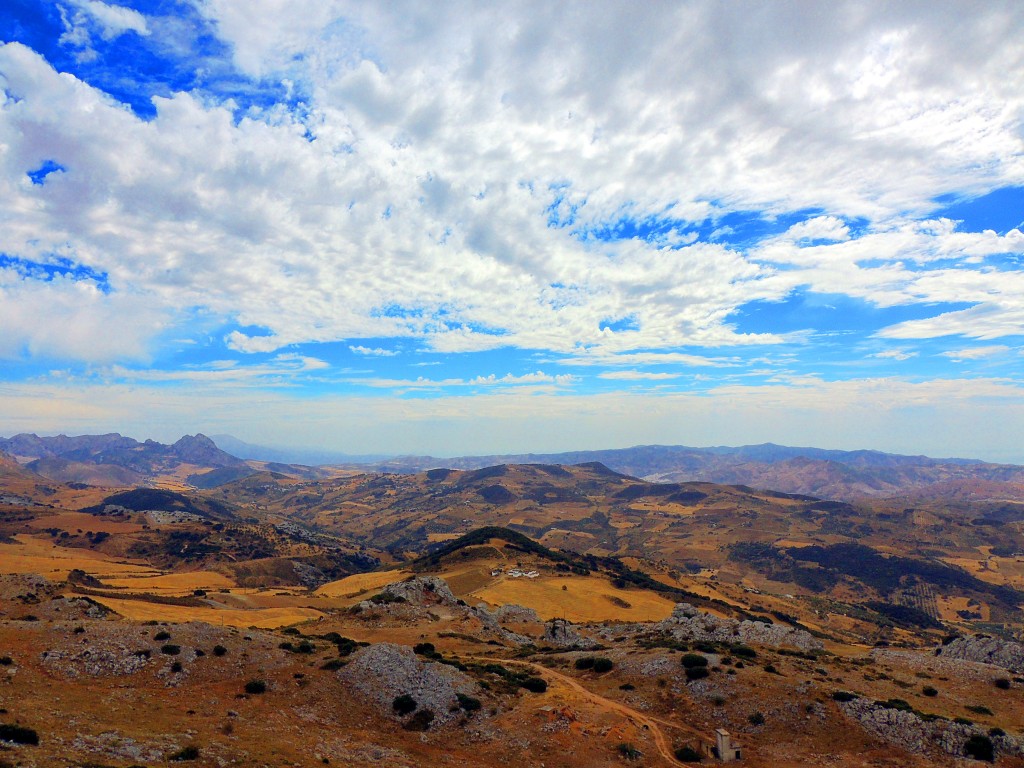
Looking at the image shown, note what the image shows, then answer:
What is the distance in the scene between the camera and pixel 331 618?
228 ft

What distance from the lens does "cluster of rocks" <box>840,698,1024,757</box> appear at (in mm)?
29062

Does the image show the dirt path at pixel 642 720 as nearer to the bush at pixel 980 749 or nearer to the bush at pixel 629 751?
the bush at pixel 629 751

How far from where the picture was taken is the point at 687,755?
2978 cm

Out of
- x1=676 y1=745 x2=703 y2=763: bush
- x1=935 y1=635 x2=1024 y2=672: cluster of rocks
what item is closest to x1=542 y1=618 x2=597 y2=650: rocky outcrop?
x1=676 y1=745 x2=703 y2=763: bush

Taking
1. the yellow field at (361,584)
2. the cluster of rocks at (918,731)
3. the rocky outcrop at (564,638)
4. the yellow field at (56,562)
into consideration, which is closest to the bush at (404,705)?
the cluster of rocks at (918,731)

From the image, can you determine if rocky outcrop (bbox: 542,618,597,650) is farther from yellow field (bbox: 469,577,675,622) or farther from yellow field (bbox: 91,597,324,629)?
yellow field (bbox: 91,597,324,629)

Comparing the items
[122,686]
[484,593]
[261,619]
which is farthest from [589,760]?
[484,593]

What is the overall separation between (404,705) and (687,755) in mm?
18031

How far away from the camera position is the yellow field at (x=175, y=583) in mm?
108688

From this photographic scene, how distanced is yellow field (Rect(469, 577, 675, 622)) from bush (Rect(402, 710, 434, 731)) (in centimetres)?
6704

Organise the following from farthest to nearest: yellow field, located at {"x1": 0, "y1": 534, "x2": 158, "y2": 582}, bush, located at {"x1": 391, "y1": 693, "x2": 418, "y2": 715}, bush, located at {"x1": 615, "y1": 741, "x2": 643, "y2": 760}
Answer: yellow field, located at {"x1": 0, "y1": 534, "x2": 158, "y2": 582} < bush, located at {"x1": 391, "y1": 693, "x2": 418, "y2": 715} < bush, located at {"x1": 615, "y1": 741, "x2": 643, "y2": 760}

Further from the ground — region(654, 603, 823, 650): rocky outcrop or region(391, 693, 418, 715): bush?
region(391, 693, 418, 715): bush

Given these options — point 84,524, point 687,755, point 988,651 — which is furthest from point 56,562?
point 988,651

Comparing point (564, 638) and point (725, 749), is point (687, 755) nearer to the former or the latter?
point (725, 749)
